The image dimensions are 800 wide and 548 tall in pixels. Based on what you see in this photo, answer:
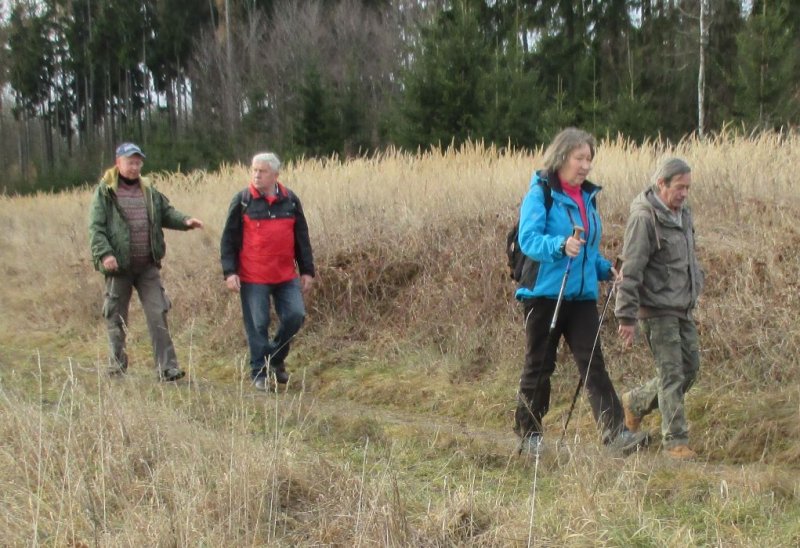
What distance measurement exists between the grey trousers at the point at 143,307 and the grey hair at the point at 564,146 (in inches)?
155

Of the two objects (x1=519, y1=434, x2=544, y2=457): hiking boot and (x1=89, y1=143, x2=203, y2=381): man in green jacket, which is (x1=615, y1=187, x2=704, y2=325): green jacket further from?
(x1=89, y1=143, x2=203, y2=381): man in green jacket

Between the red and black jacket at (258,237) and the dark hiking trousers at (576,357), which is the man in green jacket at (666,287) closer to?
the dark hiking trousers at (576,357)

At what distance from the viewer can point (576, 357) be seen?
5.01 meters

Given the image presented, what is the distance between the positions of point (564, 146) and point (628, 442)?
1762mm

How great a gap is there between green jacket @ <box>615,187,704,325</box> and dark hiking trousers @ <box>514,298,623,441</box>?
22 cm

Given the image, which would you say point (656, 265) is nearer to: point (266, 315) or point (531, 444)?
point (531, 444)

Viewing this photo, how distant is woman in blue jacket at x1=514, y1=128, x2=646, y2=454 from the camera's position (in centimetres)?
477

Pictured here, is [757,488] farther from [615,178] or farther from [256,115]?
[256,115]

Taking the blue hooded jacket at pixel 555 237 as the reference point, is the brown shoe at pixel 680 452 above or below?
below

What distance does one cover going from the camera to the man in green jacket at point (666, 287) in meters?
4.93

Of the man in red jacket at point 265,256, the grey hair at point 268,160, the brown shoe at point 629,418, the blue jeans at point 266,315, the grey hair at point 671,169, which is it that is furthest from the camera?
the blue jeans at point 266,315

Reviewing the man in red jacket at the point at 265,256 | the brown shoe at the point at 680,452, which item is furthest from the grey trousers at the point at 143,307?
the brown shoe at the point at 680,452

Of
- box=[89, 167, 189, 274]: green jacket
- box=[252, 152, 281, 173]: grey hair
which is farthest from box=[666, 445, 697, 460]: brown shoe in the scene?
box=[89, 167, 189, 274]: green jacket

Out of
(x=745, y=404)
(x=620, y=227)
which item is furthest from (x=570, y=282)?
(x=620, y=227)
